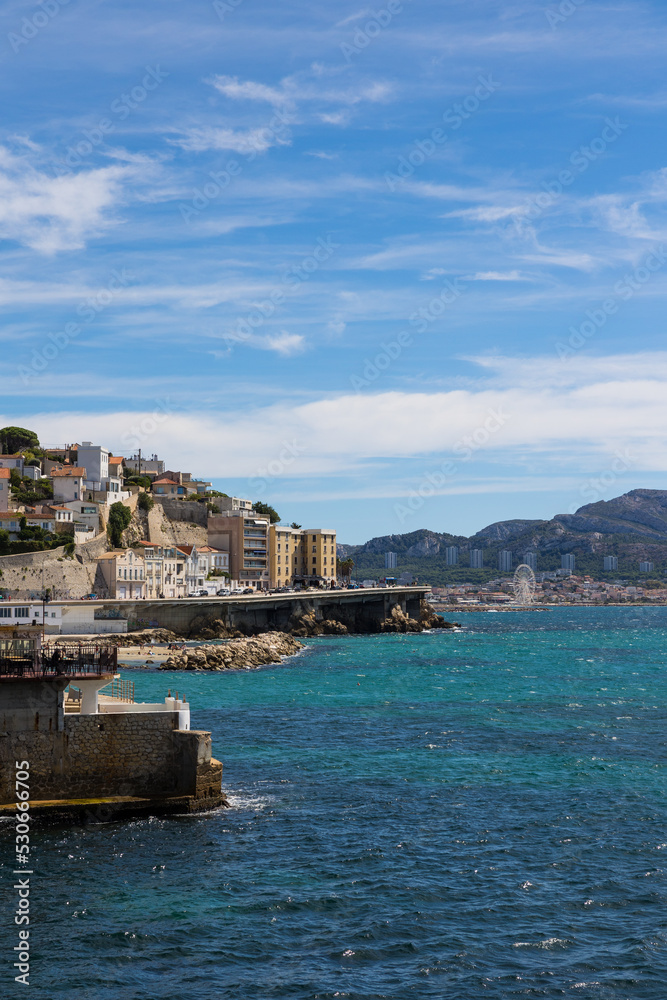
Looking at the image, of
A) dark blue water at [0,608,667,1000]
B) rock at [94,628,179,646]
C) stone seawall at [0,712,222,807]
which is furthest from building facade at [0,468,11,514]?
stone seawall at [0,712,222,807]

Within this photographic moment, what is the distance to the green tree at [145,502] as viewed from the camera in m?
148

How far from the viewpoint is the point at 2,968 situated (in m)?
19.2

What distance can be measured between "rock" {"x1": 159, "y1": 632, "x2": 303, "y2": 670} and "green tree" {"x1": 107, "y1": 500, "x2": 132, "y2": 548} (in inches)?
1902

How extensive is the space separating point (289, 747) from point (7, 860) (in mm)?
18383

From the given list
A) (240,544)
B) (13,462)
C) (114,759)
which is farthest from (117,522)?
(114,759)

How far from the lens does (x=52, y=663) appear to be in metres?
28.6

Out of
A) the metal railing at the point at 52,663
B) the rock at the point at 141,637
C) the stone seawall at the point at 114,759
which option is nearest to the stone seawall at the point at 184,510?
the rock at the point at 141,637

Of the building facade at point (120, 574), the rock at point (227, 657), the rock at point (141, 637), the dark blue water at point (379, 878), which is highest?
the building facade at point (120, 574)

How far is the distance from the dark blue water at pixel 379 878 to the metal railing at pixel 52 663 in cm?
461

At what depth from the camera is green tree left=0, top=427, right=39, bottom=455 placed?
16596 centimetres

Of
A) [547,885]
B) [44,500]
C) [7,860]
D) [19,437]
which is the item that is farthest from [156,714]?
[19,437]

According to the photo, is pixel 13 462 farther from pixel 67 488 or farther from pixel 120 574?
pixel 120 574

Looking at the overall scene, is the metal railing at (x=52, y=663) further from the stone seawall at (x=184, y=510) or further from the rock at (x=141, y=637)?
the stone seawall at (x=184, y=510)

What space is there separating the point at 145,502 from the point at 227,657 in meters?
70.6
